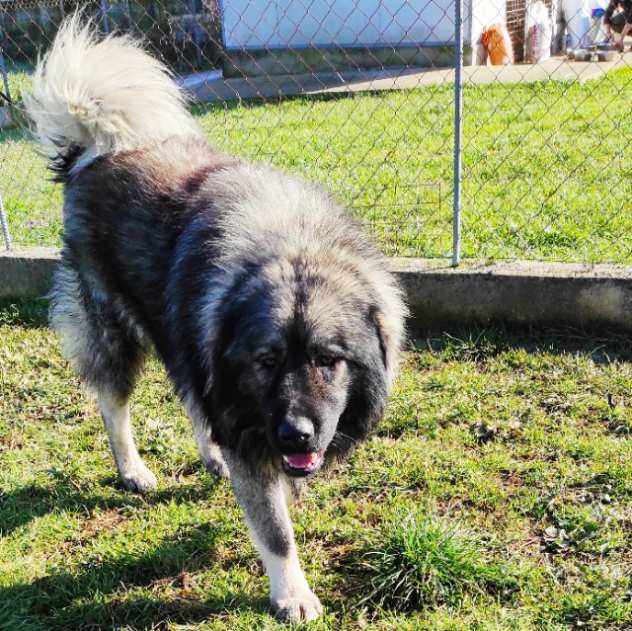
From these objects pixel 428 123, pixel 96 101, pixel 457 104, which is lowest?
pixel 428 123

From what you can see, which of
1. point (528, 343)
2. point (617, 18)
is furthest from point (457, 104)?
point (617, 18)

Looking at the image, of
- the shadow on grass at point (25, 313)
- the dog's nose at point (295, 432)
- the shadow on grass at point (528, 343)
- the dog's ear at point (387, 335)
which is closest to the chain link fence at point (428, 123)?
the shadow on grass at point (528, 343)

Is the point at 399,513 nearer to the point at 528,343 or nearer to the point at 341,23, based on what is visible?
the point at 528,343

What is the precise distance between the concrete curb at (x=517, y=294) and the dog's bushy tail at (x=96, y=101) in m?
1.70

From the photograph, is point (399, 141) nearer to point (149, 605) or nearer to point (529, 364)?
point (529, 364)

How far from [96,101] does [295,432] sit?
1.91 meters

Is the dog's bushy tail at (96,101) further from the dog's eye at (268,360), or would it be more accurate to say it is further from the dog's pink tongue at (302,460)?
the dog's pink tongue at (302,460)

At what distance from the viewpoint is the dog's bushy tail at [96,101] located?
3365mm

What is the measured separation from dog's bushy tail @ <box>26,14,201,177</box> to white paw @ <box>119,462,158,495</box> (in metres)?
1.47

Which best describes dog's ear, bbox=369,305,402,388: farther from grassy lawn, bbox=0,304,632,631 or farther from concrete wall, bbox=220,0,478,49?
concrete wall, bbox=220,0,478,49

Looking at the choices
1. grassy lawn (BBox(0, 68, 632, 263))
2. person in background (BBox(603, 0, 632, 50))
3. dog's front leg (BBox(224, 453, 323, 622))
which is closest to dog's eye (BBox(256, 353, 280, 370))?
dog's front leg (BBox(224, 453, 323, 622))

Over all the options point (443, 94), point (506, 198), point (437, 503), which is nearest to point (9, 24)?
point (443, 94)

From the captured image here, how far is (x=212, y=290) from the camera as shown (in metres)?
2.61

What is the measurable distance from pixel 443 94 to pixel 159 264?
7283 mm
